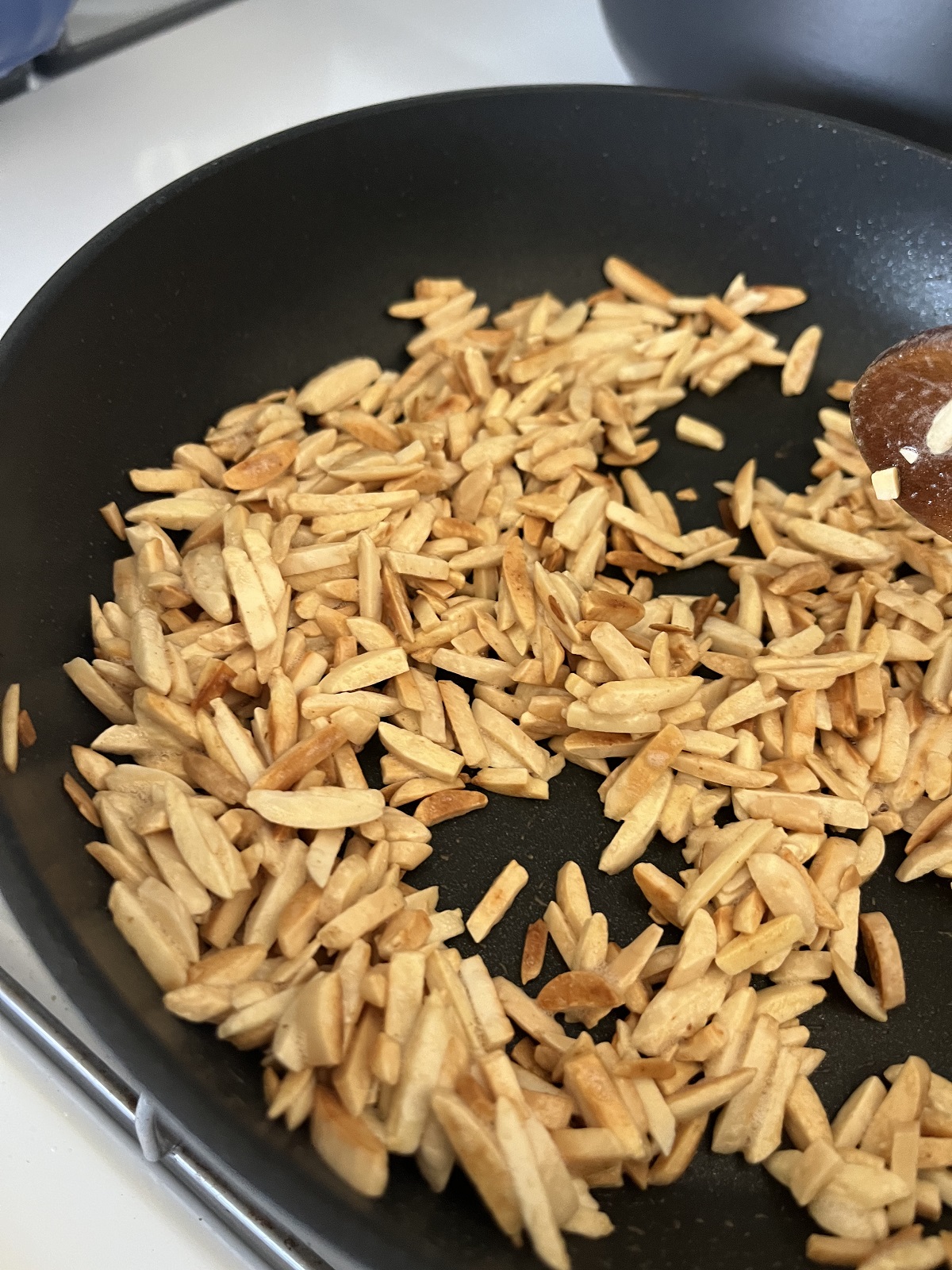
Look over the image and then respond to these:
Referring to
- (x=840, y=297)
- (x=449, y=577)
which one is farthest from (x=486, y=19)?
(x=449, y=577)

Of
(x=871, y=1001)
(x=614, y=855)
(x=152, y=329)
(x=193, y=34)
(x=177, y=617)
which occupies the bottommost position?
(x=871, y=1001)

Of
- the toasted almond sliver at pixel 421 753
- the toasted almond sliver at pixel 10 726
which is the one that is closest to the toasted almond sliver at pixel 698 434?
the toasted almond sliver at pixel 421 753

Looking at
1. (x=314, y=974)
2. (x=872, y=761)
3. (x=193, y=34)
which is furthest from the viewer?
(x=193, y=34)

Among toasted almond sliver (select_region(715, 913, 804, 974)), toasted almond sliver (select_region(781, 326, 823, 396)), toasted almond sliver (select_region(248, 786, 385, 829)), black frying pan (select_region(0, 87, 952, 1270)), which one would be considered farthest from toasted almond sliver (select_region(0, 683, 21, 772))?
toasted almond sliver (select_region(781, 326, 823, 396))

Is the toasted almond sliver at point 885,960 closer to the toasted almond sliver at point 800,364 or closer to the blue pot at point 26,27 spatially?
the toasted almond sliver at point 800,364

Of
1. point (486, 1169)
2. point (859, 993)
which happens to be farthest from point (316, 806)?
point (859, 993)

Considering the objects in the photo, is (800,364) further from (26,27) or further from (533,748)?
(26,27)

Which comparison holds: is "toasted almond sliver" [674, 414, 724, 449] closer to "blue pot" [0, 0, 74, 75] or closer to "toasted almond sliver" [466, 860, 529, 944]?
"toasted almond sliver" [466, 860, 529, 944]

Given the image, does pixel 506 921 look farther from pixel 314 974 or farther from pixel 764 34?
pixel 764 34
